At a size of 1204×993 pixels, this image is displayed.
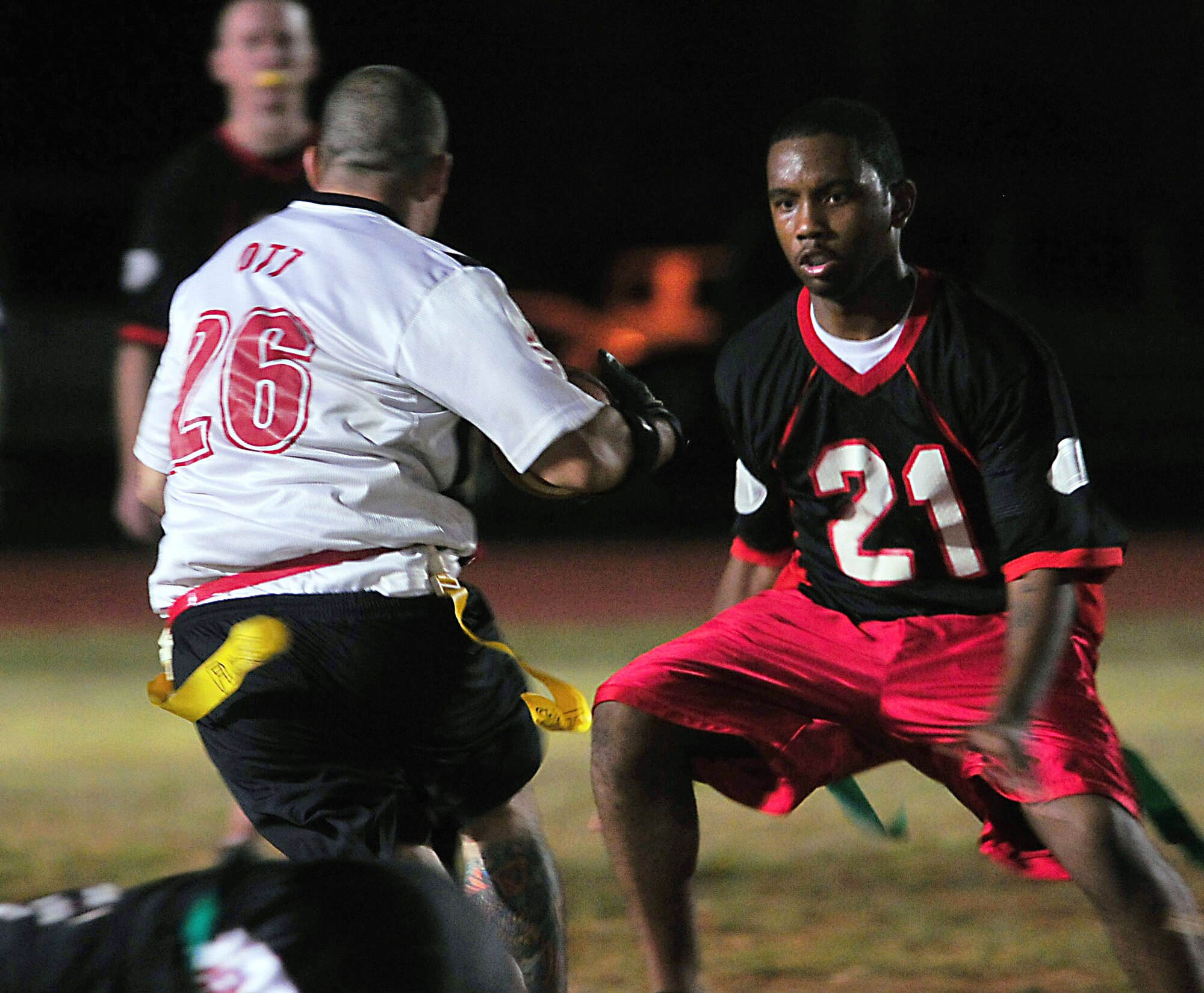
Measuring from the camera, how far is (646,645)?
903 centimetres

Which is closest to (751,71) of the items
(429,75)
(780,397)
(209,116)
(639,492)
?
(429,75)

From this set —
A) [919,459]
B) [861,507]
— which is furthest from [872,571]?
[919,459]

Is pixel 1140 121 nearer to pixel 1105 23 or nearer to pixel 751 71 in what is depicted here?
pixel 1105 23

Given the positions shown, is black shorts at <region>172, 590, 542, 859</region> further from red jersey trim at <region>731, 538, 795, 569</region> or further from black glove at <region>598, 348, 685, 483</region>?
red jersey trim at <region>731, 538, 795, 569</region>

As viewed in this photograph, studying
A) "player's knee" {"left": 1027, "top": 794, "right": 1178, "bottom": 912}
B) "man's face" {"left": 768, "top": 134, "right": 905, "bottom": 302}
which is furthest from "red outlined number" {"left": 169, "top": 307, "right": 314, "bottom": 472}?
"player's knee" {"left": 1027, "top": 794, "right": 1178, "bottom": 912}

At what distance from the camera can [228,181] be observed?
520 cm

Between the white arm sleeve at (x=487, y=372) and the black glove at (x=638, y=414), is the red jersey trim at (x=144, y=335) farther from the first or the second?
the white arm sleeve at (x=487, y=372)

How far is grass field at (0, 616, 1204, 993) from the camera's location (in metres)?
4.34

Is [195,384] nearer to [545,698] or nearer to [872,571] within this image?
[545,698]

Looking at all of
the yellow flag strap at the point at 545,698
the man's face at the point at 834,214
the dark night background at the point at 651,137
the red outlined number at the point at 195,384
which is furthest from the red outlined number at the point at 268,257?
the dark night background at the point at 651,137

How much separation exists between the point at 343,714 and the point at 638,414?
2.55 feet

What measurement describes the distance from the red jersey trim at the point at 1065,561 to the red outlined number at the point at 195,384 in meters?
1.55

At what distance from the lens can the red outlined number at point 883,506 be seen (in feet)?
12.1

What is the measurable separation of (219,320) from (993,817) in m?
1.80
